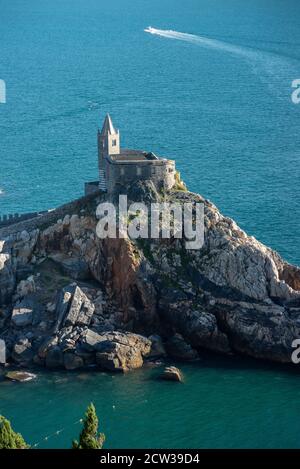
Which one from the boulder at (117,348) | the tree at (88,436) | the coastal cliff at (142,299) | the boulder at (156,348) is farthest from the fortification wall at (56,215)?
the tree at (88,436)

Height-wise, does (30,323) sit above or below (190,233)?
below

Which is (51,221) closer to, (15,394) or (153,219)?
(153,219)

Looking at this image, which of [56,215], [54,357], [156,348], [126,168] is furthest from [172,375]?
[126,168]

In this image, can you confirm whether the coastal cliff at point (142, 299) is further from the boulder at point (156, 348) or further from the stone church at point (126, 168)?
the stone church at point (126, 168)

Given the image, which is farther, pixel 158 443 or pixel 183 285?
pixel 183 285

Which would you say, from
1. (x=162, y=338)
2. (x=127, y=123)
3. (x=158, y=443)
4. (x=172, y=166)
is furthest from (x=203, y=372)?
(x=127, y=123)

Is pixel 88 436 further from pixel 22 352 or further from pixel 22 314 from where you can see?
pixel 22 314
